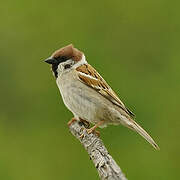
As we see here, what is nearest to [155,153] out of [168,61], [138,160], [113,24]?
[138,160]

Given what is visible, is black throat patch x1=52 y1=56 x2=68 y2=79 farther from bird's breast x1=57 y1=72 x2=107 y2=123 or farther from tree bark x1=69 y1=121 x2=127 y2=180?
tree bark x1=69 y1=121 x2=127 y2=180

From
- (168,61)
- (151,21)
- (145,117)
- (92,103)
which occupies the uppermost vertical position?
(151,21)

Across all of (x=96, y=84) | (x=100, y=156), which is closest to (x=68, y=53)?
(x=96, y=84)

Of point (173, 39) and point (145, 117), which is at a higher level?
point (173, 39)

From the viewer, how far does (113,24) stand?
812cm

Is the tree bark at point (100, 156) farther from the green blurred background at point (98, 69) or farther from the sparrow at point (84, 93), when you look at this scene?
the green blurred background at point (98, 69)

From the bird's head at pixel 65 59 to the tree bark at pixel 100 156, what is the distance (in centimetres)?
37

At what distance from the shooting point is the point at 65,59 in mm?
4758

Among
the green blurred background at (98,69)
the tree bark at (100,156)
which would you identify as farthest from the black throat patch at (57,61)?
the green blurred background at (98,69)

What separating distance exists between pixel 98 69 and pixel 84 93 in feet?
8.11

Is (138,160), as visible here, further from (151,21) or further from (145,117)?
(151,21)

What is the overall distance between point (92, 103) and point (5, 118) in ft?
8.86

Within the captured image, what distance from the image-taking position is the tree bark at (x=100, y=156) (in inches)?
135

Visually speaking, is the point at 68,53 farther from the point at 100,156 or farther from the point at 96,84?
the point at 100,156
